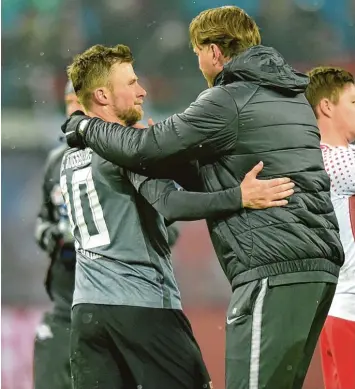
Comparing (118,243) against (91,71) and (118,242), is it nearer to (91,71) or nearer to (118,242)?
(118,242)

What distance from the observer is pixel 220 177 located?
6.51ft

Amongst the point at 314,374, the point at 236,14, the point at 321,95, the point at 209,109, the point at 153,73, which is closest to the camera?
the point at 209,109

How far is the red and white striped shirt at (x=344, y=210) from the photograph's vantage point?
2.60 meters

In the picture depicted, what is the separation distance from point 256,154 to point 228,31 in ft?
1.03

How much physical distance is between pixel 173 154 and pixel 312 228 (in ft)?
1.12

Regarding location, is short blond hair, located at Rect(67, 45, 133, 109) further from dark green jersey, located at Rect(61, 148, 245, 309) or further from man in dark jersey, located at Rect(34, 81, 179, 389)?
man in dark jersey, located at Rect(34, 81, 179, 389)

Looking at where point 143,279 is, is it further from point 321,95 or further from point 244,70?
point 321,95

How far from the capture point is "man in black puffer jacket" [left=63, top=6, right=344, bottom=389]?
1.87 m

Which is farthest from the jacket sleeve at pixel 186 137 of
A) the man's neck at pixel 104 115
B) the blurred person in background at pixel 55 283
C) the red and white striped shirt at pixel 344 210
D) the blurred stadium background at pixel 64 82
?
the blurred stadium background at pixel 64 82

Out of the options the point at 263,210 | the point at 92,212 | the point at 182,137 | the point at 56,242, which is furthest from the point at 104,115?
the point at 56,242

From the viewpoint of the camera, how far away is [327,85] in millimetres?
2693

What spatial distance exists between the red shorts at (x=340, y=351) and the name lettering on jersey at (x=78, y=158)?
3.05 feet

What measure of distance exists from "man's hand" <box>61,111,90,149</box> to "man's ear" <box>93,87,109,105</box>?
0.07 metres

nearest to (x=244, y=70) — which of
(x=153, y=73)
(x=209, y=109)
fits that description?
(x=209, y=109)
